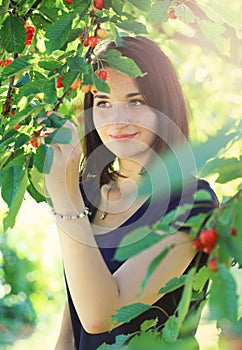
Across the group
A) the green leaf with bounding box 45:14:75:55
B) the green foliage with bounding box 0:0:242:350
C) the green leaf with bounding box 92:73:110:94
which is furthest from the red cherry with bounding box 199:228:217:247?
the green leaf with bounding box 45:14:75:55

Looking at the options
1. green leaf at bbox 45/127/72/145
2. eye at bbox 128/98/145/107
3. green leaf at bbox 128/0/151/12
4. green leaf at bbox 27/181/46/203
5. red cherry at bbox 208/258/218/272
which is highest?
green leaf at bbox 128/0/151/12

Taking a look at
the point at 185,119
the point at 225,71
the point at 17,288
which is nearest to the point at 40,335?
the point at 17,288

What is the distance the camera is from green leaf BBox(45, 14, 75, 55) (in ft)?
4.69

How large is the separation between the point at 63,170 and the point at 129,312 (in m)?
0.35

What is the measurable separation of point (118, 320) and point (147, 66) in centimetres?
81

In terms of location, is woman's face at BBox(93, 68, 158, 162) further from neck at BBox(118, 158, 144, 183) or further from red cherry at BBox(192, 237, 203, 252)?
red cherry at BBox(192, 237, 203, 252)

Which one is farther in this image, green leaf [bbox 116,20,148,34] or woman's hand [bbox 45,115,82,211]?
green leaf [bbox 116,20,148,34]

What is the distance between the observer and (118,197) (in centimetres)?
185

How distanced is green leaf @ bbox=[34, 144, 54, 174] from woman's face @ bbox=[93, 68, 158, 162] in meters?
0.32

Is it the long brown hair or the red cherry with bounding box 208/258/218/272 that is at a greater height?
the red cherry with bounding box 208/258/218/272

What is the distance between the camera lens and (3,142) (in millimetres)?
1403

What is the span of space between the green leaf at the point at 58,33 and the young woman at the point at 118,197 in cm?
19

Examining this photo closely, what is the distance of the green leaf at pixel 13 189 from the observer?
137 centimetres

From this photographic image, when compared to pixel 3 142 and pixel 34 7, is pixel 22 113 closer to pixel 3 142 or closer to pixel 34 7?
pixel 3 142
